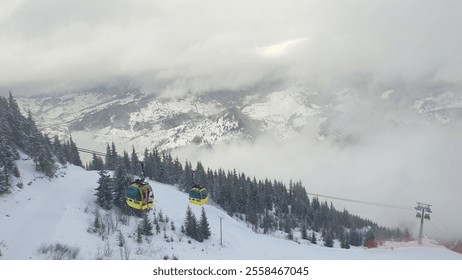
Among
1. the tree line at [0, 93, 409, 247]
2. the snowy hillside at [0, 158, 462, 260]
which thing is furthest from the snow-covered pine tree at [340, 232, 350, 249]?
the snowy hillside at [0, 158, 462, 260]

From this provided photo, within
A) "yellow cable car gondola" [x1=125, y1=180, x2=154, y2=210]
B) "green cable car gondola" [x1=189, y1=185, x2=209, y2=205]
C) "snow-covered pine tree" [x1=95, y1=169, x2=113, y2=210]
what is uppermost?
"yellow cable car gondola" [x1=125, y1=180, x2=154, y2=210]

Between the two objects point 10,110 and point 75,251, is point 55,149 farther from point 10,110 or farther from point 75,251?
point 75,251

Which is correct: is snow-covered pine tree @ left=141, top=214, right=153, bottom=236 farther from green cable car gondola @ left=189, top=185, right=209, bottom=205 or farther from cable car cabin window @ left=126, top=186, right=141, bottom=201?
cable car cabin window @ left=126, top=186, right=141, bottom=201

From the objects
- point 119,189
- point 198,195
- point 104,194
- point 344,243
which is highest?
point 198,195

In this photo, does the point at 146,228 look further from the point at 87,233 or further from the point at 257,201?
the point at 257,201

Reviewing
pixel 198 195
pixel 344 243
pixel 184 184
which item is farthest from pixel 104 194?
pixel 344 243

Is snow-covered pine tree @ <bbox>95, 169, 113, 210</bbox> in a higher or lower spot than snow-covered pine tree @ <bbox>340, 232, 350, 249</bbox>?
higher

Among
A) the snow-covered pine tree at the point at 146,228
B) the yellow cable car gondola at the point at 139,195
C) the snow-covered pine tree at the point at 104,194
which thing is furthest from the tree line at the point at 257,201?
the yellow cable car gondola at the point at 139,195
